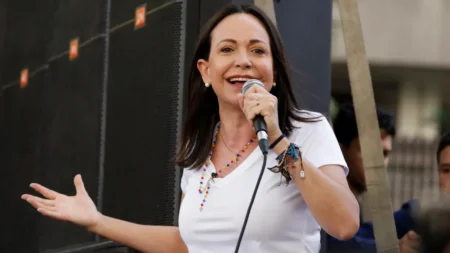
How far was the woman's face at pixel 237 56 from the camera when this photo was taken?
3.20 m

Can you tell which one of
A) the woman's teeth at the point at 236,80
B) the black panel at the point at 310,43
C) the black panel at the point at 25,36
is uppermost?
the black panel at the point at 25,36

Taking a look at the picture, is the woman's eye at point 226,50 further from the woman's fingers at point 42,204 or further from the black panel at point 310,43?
the black panel at point 310,43

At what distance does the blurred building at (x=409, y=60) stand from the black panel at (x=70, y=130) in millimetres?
9562

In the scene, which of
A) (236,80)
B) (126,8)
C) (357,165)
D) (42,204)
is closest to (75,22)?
(126,8)

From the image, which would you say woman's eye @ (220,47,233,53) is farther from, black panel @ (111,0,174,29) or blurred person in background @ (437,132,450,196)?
black panel @ (111,0,174,29)

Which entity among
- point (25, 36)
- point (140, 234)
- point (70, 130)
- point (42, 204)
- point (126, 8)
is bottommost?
point (140, 234)

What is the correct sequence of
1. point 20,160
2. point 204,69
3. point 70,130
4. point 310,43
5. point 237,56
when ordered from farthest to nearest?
1. point 20,160
2. point 70,130
3. point 310,43
4. point 204,69
5. point 237,56

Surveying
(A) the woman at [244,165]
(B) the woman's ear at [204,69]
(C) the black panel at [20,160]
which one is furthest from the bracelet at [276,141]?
(C) the black panel at [20,160]

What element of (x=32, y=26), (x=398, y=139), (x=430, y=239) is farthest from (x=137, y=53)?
(x=398, y=139)

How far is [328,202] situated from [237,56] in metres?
0.58

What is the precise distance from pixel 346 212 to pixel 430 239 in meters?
1.21

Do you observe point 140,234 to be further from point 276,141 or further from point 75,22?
point 75,22

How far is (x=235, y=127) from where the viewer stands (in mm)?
3316

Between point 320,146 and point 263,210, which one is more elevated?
point 320,146
